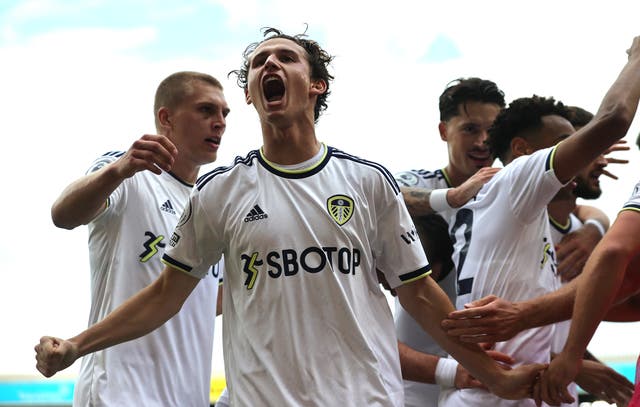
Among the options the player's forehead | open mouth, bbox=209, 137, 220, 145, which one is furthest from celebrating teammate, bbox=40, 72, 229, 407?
the player's forehead

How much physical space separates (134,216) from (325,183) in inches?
58.6

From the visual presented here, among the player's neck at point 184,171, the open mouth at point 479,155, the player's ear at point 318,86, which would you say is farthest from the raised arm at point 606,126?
the player's neck at point 184,171

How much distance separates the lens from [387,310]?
3.88 m

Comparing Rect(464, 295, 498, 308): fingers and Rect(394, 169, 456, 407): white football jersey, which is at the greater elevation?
Rect(464, 295, 498, 308): fingers

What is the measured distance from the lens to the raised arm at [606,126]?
4.12 meters

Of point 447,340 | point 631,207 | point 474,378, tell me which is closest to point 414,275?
point 447,340

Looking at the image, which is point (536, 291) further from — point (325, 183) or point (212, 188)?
point (212, 188)

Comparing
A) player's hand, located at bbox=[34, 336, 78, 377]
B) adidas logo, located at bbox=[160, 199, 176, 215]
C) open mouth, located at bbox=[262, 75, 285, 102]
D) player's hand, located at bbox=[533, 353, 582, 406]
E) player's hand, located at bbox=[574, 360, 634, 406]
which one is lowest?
player's hand, located at bbox=[574, 360, 634, 406]

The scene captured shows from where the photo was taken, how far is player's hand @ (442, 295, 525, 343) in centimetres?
A: 390

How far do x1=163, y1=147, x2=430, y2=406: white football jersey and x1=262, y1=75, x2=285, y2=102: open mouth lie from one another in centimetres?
28

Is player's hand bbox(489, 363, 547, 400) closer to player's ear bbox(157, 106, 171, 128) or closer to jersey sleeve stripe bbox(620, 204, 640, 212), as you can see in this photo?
jersey sleeve stripe bbox(620, 204, 640, 212)

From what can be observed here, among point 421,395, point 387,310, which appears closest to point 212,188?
point 387,310

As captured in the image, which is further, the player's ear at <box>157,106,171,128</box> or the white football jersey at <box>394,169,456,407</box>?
the player's ear at <box>157,106,171,128</box>

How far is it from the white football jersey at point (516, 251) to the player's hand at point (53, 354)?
6.12 feet
